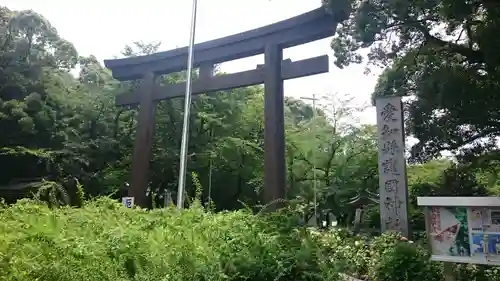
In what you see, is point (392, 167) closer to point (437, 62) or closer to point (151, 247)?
point (437, 62)

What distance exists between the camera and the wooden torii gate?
823cm

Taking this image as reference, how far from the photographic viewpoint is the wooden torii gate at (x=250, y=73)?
8.23 metres

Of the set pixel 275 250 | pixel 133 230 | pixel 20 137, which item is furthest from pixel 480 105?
pixel 20 137

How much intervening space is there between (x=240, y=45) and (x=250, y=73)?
84 cm

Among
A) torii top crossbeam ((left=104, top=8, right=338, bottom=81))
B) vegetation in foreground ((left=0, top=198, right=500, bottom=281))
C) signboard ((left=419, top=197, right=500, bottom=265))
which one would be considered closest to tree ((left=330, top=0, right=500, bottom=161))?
torii top crossbeam ((left=104, top=8, right=338, bottom=81))

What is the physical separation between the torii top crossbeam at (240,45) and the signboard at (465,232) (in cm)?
470

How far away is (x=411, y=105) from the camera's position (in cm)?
983

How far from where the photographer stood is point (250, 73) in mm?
9352

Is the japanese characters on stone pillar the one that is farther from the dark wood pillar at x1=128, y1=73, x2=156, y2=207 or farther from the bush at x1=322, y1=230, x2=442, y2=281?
the dark wood pillar at x1=128, y1=73, x2=156, y2=207

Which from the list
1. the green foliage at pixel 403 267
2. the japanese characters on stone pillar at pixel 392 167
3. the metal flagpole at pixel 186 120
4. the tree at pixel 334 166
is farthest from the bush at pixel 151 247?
the tree at pixel 334 166

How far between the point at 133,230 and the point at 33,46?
53.9 ft

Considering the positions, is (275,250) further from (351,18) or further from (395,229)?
(351,18)

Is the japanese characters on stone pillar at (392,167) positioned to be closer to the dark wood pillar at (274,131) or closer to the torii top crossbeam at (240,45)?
the dark wood pillar at (274,131)

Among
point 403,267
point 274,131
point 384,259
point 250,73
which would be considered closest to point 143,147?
point 250,73
